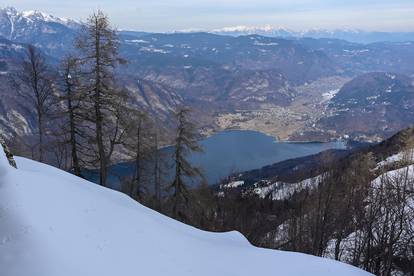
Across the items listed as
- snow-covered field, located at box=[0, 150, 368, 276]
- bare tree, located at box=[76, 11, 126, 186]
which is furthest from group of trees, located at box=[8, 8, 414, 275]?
snow-covered field, located at box=[0, 150, 368, 276]

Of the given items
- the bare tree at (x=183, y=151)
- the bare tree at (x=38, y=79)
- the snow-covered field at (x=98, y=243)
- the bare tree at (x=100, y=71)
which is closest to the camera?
the snow-covered field at (x=98, y=243)

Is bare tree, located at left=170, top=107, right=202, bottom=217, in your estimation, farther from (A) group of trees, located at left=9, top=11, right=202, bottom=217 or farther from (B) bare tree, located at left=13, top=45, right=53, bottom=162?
(B) bare tree, located at left=13, top=45, right=53, bottom=162

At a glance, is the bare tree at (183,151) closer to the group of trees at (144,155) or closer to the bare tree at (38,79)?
the group of trees at (144,155)

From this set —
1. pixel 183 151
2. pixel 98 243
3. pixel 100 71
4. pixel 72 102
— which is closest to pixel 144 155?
pixel 183 151

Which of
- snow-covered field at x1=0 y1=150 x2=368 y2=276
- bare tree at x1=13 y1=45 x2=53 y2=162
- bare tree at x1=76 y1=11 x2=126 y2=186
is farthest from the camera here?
bare tree at x1=13 y1=45 x2=53 y2=162

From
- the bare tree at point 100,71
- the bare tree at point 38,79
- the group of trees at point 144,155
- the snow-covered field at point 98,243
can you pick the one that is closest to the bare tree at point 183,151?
the group of trees at point 144,155

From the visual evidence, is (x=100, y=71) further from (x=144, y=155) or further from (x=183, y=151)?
(x=183, y=151)

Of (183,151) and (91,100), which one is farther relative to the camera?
(183,151)

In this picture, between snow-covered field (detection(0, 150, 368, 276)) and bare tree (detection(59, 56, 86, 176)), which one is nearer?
snow-covered field (detection(0, 150, 368, 276))

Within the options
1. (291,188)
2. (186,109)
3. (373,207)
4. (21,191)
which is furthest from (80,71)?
(291,188)
